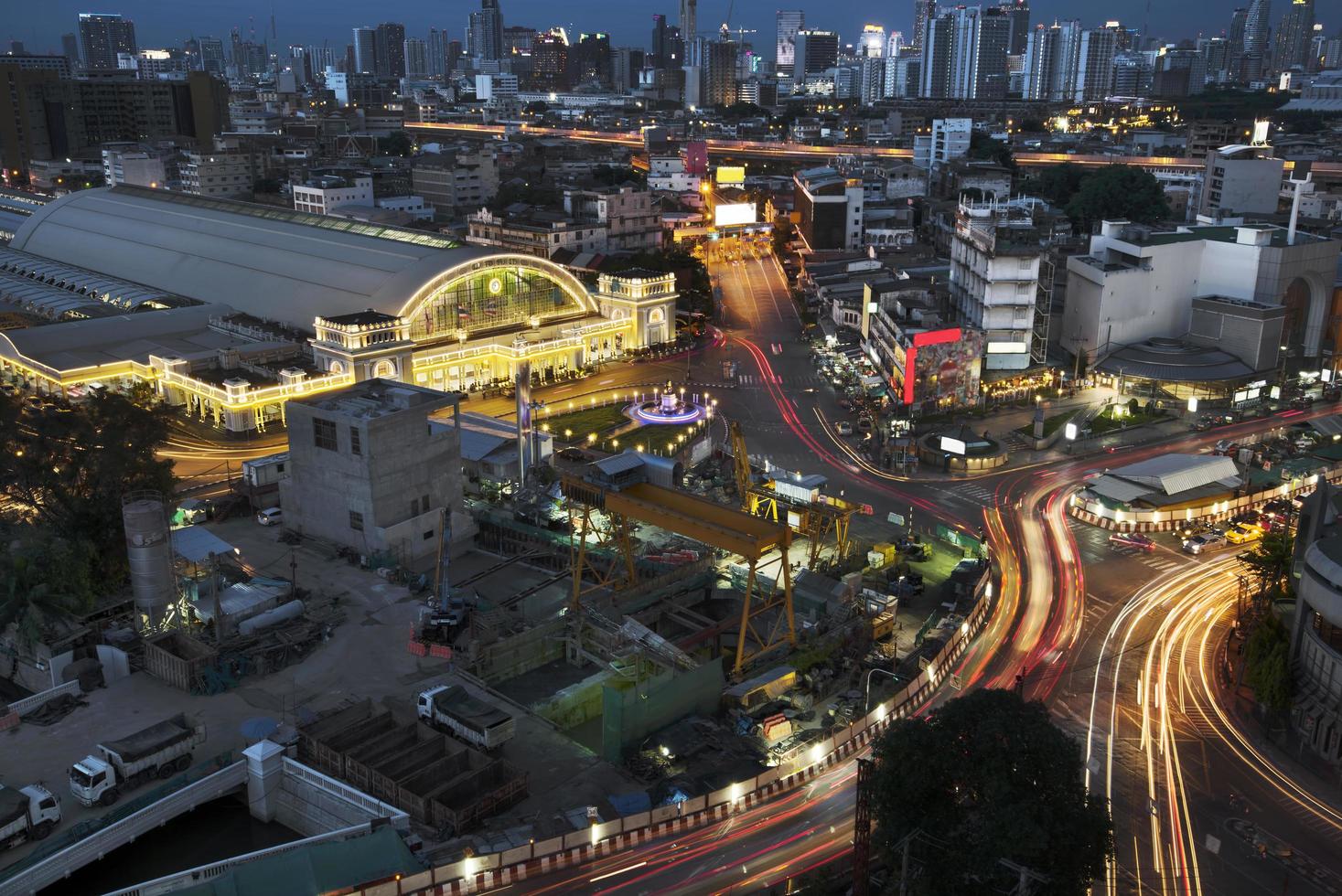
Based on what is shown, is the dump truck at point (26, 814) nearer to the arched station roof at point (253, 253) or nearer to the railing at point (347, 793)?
the railing at point (347, 793)

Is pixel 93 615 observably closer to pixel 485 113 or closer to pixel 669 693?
pixel 669 693

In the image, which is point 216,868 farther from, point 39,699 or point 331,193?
point 331,193

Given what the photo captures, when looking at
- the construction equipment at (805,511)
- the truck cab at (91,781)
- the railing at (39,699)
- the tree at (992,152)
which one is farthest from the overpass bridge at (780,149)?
the truck cab at (91,781)

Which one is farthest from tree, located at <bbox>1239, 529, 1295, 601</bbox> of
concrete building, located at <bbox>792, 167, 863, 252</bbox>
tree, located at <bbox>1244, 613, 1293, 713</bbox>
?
concrete building, located at <bbox>792, 167, 863, 252</bbox>

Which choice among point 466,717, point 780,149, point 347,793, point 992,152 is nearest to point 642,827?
point 466,717

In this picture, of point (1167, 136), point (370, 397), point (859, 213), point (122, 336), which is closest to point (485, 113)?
point (1167, 136)

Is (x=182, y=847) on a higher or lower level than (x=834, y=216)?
lower

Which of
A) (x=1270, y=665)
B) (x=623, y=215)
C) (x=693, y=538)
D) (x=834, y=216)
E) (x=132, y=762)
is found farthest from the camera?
(x=834, y=216)
